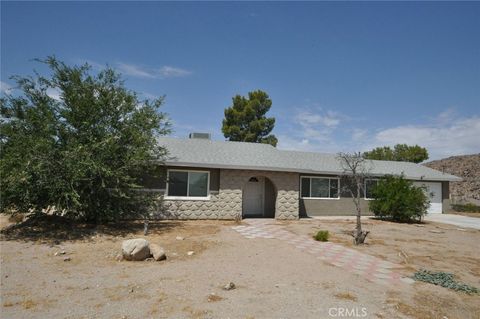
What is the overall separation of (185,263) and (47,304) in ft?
10.2

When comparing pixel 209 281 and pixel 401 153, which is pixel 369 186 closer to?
pixel 209 281

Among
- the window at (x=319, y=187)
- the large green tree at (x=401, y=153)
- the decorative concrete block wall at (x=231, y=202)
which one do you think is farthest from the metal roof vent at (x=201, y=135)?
the large green tree at (x=401, y=153)

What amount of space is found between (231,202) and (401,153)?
31.9 meters

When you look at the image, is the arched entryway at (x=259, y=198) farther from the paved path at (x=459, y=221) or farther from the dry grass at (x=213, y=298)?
the dry grass at (x=213, y=298)

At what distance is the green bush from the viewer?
1809cm

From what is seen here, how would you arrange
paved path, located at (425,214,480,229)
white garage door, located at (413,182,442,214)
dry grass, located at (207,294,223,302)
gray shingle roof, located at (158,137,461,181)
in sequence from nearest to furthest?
dry grass, located at (207,294,223,302) < gray shingle roof, located at (158,137,461,181) < paved path, located at (425,214,480,229) < white garage door, located at (413,182,442,214)

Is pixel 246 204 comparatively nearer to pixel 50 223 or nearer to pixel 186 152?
pixel 186 152

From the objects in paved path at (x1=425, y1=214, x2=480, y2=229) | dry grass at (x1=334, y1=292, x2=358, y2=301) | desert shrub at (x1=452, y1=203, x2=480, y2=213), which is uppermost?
desert shrub at (x1=452, y1=203, x2=480, y2=213)

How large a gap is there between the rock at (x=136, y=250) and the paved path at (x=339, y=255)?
4404 mm

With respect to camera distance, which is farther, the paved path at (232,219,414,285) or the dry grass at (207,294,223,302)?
the paved path at (232,219,414,285)

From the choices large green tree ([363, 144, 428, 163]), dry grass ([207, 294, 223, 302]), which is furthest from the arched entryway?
large green tree ([363, 144, 428, 163])

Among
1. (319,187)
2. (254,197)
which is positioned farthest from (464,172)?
(254,197)

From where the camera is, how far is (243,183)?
1634 centimetres

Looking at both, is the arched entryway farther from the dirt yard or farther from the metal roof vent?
the dirt yard
